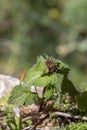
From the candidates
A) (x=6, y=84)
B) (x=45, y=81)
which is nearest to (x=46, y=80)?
(x=45, y=81)

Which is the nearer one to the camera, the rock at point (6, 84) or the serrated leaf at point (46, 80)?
the serrated leaf at point (46, 80)

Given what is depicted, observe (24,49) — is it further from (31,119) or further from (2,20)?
(31,119)

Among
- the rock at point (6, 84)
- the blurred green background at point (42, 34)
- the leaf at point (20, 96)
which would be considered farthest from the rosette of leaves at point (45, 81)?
the blurred green background at point (42, 34)

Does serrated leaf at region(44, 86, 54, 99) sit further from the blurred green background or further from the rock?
the blurred green background

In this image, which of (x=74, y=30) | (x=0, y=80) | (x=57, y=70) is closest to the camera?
(x=57, y=70)

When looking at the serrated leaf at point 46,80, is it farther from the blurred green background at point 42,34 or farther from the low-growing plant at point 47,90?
the blurred green background at point 42,34

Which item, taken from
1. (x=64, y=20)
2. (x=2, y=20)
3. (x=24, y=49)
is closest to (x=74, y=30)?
(x=64, y=20)

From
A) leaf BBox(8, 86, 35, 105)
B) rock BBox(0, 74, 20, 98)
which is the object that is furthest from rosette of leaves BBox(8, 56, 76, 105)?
rock BBox(0, 74, 20, 98)
